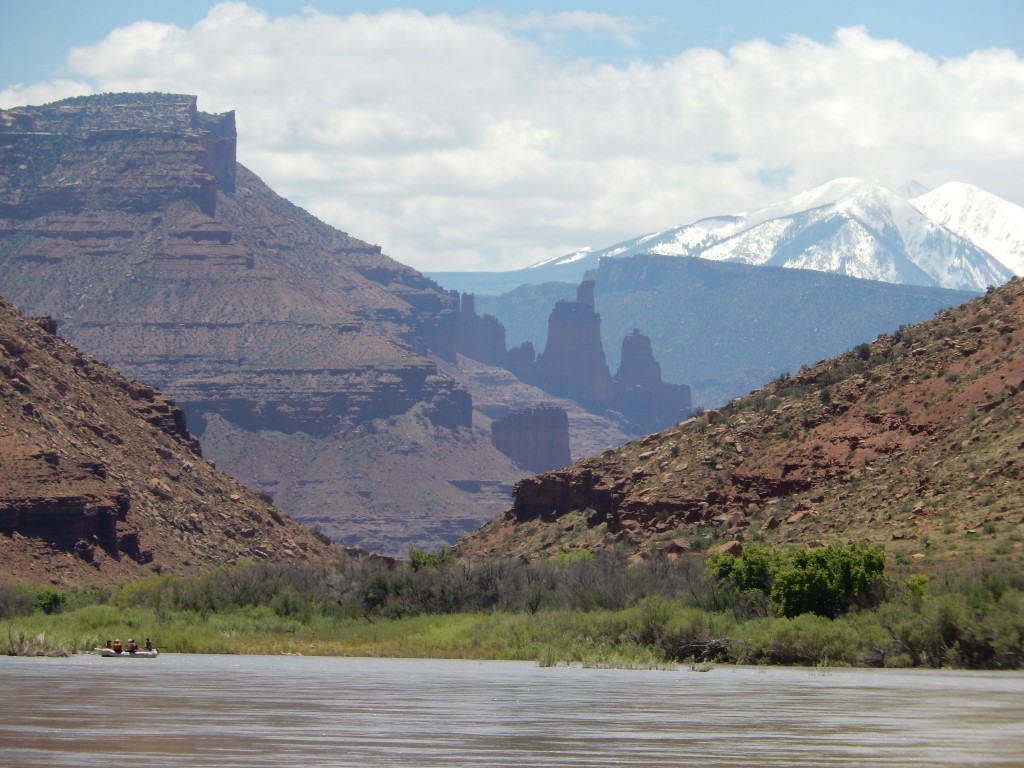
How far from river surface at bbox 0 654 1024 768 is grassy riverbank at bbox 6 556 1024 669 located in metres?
2.69

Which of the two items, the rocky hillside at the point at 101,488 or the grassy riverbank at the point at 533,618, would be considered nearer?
the grassy riverbank at the point at 533,618

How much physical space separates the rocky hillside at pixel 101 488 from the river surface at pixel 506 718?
51203 mm

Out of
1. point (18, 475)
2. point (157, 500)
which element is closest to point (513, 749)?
point (18, 475)

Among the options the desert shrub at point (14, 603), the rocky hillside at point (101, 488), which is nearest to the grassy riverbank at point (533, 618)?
the desert shrub at point (14, 603)

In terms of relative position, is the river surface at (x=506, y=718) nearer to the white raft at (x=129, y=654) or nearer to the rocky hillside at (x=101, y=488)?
the white raft at (x=129, y=654)

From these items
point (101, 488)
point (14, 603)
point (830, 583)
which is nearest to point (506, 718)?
point (830, 583)

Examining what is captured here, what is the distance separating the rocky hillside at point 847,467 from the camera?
75.2m

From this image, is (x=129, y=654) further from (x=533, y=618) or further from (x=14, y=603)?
(x=14, y=603)

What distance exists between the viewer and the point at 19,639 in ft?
227

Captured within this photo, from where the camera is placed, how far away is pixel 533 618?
73938mm

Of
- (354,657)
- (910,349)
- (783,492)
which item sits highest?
(910,349)

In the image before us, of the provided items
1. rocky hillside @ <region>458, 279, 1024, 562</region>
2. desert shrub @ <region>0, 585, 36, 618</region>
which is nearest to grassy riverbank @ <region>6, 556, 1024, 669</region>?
desert shrub @ <region>0, 585, 36, 618</region>

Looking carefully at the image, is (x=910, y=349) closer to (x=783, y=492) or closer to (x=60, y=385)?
(x=783, y=492)

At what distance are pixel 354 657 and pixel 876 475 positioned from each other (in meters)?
25.1
